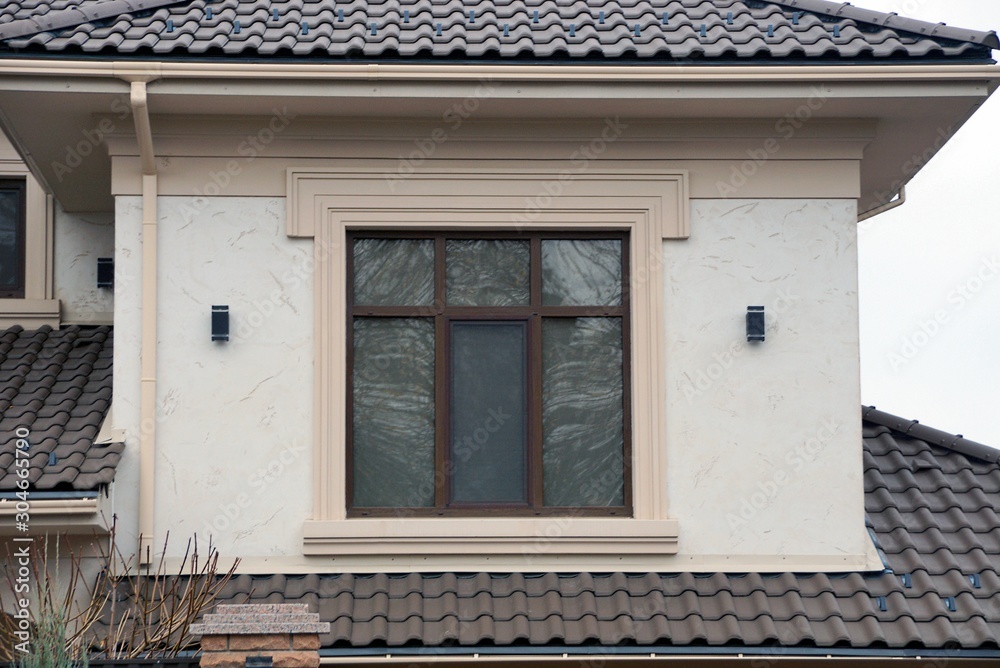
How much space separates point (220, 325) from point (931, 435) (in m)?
5.44

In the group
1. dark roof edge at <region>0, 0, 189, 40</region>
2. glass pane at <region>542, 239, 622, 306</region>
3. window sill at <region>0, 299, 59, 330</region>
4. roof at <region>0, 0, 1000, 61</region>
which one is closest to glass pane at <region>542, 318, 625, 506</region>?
glass pane at <region>542, 239, 622, 306</region>

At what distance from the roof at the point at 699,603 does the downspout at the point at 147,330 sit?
2.51 ft

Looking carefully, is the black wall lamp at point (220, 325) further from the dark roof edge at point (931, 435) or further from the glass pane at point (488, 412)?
the dark roof edge at point (931, 435)

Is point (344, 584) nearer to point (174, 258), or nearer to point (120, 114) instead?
point (174, 258)

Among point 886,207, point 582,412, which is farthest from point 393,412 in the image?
point 886,207

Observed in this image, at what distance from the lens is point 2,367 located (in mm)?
10219

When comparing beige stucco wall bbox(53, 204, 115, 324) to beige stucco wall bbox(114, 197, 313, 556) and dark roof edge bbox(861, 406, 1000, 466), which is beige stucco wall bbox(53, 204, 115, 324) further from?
dark roof edge bbox(861, 406, 1000, 466)

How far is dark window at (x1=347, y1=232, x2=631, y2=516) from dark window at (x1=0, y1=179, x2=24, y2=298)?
4.10 m

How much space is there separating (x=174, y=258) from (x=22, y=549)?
221 centimetres

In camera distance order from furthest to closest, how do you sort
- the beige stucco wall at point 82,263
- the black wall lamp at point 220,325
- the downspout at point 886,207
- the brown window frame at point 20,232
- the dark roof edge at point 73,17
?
1. the brown window frame at point 20,232
2. the beige stucco wall at point 82,263
3. the downspout at point 886,207
4. the black wall lamp at point 220,325
5. the dark roof edge at point 73,17

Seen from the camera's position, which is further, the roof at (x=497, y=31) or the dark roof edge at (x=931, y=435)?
the dark roof edge at (x=931, y=435)

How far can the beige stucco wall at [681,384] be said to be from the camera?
9328 mm

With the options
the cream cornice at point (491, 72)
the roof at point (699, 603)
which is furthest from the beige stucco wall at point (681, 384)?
the cream cornice at point (491, 72)

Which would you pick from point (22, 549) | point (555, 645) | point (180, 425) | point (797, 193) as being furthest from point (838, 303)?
point (22, 549)
